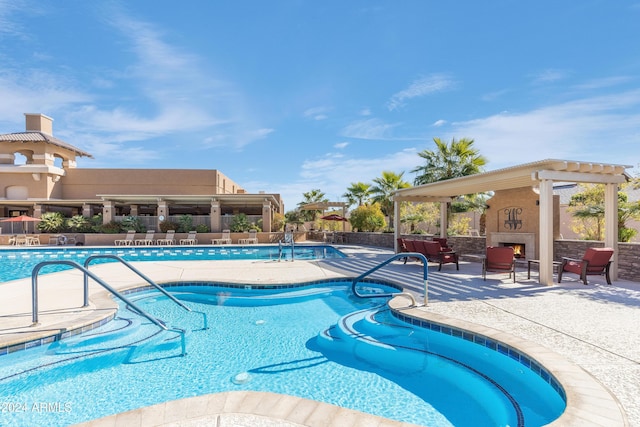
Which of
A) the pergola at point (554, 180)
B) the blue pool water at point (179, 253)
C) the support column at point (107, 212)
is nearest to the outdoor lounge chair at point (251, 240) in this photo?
the blue pool water at point (179, 253)

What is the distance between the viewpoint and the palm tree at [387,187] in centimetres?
2362

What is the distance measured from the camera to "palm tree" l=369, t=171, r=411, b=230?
2362 centimetres

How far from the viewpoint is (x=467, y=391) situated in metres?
3.86

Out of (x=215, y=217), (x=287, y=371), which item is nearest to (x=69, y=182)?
(x=215, y=217)

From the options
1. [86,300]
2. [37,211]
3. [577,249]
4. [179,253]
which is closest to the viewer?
[86,300]

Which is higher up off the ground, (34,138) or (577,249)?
(34,138)

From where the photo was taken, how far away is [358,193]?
28.2 metres

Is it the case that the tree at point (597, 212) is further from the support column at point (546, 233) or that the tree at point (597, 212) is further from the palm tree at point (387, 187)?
the palm tree at point (387, 187)

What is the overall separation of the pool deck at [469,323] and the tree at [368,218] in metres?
11.1

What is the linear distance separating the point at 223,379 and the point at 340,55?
43.6 ft

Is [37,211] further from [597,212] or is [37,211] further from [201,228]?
[597,212]

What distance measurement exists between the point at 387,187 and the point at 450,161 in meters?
6.58

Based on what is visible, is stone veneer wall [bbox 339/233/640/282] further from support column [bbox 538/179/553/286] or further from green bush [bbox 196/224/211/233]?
green bush [bbox 196/224/211/233]

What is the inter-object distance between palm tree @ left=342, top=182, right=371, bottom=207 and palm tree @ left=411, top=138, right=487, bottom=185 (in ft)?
32.2
